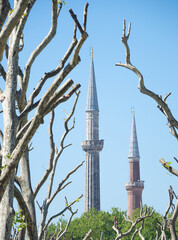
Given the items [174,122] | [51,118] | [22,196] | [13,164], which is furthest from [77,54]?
[51,118]

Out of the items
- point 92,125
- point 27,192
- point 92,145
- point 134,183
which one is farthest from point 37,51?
point 134,183

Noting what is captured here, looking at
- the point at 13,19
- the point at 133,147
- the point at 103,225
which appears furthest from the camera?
the point at 133,147

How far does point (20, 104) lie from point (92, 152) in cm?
8070

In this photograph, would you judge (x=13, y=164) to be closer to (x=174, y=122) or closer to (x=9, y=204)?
(x=9, y=204)

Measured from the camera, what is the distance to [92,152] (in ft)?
284

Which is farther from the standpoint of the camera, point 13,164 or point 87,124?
point 87,124

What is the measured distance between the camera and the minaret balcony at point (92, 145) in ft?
282

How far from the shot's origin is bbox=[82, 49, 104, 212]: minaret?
8594cm

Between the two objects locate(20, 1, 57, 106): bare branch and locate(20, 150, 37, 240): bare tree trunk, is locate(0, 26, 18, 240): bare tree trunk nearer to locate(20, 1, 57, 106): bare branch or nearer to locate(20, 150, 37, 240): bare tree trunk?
locate(20, 1, 57, 106): bare branch

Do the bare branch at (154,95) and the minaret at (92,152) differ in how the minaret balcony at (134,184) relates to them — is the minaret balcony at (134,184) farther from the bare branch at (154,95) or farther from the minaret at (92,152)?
the bare branch at (154,95)

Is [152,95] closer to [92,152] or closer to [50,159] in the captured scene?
[50,159]

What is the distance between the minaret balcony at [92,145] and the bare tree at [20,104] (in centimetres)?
7835

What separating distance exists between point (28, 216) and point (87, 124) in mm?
82026

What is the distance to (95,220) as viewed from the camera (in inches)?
2657
